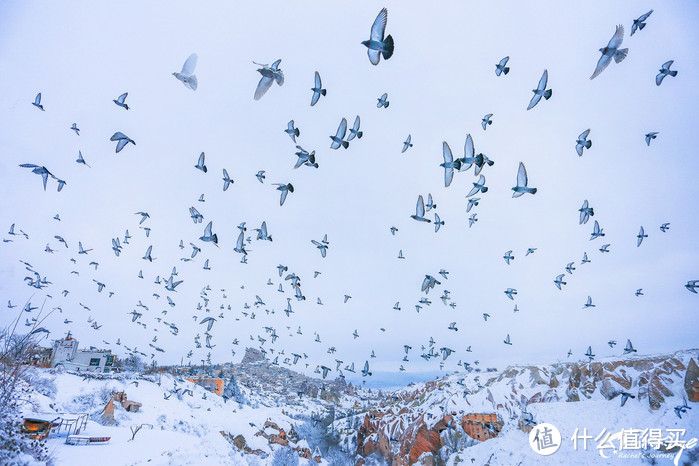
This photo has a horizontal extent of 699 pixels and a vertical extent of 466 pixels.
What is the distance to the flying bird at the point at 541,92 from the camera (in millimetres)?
10750

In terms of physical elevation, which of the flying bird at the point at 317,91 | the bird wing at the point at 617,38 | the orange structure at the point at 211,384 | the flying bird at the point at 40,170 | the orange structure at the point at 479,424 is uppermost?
the bird wing at the point at 617,38

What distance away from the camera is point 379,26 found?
7.15 meters

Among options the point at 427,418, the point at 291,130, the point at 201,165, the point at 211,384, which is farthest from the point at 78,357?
the point at 291,130

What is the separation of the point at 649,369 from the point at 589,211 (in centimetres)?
5075

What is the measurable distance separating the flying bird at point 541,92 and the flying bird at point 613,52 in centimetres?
159

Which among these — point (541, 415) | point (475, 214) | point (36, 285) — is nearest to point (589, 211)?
point (475, 214)

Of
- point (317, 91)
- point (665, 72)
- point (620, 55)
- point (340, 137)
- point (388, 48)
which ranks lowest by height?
point (388, 48)

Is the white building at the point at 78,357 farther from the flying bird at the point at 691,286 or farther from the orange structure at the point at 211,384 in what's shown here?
the flying bird at the point at 691,286

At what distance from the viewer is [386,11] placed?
22.5 ft

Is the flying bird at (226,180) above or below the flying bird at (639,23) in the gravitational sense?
below

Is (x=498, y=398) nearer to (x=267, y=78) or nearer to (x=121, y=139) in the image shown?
(x=267, y=78)

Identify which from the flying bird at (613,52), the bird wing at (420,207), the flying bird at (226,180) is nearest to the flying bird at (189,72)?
the flying bird at (226,180)

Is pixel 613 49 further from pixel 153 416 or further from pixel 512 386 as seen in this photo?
pixel 512 386

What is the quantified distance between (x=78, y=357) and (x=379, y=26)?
321 feet
